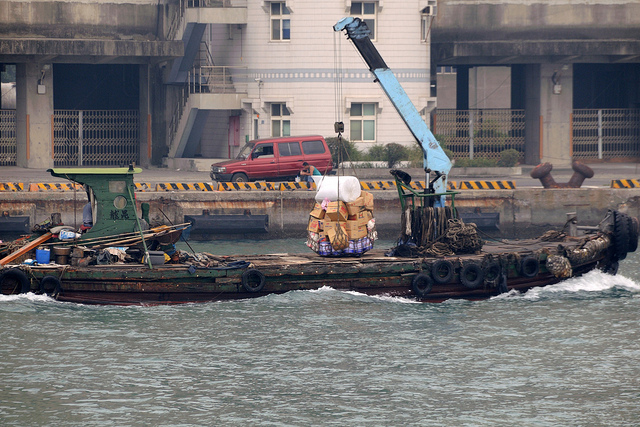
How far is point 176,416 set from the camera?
14727 millimetres

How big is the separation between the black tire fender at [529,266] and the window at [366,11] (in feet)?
62.8

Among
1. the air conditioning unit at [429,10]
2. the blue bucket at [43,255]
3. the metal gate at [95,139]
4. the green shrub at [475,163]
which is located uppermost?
the air conditioning unit at [429,10]

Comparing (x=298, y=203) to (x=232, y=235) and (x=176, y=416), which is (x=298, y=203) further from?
(x=176, y=416)

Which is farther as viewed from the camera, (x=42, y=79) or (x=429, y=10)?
(x=42, y=79)

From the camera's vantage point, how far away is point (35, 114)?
4131 cm

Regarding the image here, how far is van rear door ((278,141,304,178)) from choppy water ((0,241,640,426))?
13.4m

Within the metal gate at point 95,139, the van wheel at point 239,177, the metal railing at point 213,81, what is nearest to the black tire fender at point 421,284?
the van wheel at point 239,177

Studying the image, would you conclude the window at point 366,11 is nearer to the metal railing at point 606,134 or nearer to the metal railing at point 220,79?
the metal railing at point 220,79

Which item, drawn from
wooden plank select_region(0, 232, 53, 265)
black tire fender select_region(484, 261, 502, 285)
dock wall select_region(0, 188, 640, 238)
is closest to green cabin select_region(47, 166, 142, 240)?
wooden plank select_region(0, 232, 53, 265)

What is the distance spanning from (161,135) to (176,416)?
102 feet

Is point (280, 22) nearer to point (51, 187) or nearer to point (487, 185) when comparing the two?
point (487, 185)

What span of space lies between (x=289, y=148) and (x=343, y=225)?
1322 centimetres

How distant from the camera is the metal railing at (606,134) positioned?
45.2 metres

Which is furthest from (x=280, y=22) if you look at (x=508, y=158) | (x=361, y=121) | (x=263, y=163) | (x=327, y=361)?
(x=327, y=361)
